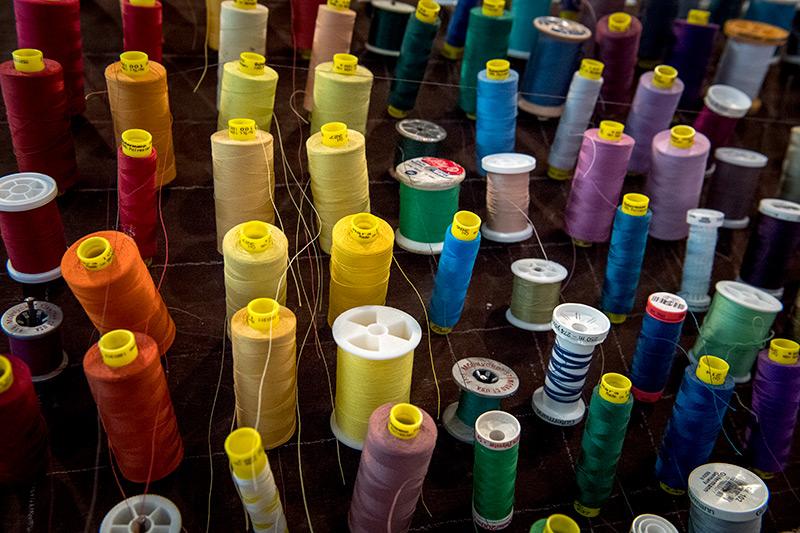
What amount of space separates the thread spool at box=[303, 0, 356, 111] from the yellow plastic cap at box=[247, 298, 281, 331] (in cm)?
177

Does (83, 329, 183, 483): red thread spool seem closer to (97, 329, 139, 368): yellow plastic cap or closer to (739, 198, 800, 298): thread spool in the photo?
(97, 329, 139, 368): yellow plastic cap

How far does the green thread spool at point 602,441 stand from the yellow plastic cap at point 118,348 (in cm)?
178

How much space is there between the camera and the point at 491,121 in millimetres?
4742

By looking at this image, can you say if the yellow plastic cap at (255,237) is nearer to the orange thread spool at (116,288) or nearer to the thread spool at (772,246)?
the orange thread spool at (116,288)

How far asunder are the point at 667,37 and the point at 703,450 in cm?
326

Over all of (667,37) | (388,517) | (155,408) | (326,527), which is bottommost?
(326,527)

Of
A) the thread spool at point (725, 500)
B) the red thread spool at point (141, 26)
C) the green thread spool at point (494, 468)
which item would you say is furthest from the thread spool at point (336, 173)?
the thread spool at point (725, 500)

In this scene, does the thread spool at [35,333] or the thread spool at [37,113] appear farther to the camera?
the thread spool at [37,113]

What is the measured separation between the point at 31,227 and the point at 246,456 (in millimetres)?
1615

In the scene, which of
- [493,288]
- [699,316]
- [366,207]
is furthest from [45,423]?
[699,316]

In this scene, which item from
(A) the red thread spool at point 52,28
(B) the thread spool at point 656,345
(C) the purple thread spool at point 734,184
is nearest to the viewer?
(B) the thread spool at point 656,345

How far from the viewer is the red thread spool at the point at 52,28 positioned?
4270 millimetres

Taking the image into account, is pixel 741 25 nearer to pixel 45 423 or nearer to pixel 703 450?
pixel 703 450

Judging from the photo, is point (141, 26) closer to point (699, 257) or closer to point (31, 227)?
point (31, 227)
